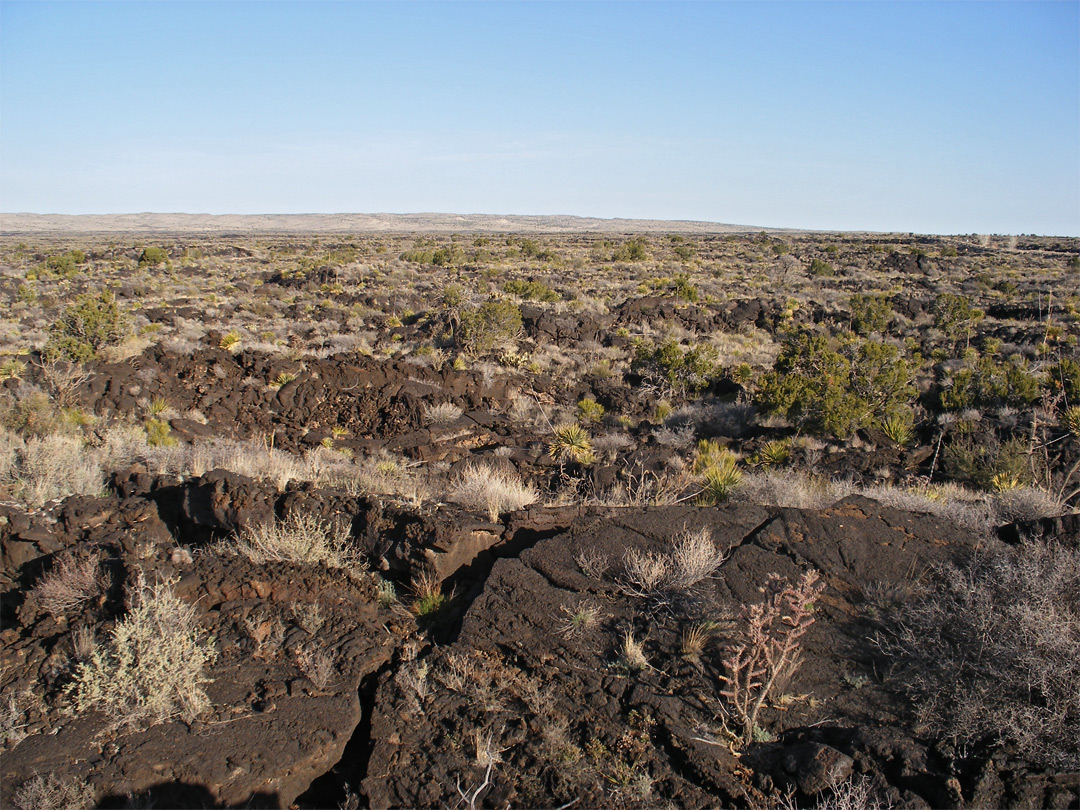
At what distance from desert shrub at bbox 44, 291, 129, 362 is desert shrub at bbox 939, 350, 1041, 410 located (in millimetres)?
17193

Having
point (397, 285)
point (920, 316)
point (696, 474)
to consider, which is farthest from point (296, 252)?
point (696, 474)

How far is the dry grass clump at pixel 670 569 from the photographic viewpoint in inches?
202

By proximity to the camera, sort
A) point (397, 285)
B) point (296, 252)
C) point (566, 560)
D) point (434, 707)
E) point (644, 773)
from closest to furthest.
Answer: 1. point (644, 773)
2. point (434, 707)
3. point (566, 560)
4. point (397, 285)
5. point (296, 252)

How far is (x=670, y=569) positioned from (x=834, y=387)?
26.7 feet

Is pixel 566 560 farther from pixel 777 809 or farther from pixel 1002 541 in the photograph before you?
pixel 1002 541

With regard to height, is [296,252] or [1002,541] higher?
[296,252]

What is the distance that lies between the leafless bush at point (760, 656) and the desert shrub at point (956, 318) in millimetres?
20314

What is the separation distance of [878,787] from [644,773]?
3.77 ft

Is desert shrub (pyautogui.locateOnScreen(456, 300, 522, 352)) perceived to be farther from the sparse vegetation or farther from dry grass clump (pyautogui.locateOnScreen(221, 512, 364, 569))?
dry grass clump (pyautogui.locateOnScreen(221, 512, 364, 569))

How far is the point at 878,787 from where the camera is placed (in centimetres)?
333

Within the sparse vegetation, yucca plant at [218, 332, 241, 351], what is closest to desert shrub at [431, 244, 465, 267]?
yucca plant at [218, 332, 241, 351]

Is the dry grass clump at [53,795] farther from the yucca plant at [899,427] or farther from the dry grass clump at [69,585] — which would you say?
the yucca plant at [899,427]

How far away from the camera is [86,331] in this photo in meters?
14.5

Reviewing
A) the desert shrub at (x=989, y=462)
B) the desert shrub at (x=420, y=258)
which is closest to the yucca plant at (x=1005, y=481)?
the desert shrub at (x=989, y=462)
